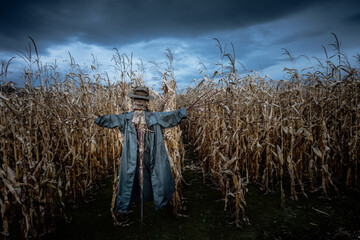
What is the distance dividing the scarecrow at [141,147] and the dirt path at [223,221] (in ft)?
1.84

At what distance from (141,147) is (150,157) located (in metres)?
0.22

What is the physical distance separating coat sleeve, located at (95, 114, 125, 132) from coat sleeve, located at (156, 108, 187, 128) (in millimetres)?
539

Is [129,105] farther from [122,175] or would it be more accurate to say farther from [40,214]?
[40,214]

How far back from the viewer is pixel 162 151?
108 inches

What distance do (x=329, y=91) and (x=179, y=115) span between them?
3484 millimetres

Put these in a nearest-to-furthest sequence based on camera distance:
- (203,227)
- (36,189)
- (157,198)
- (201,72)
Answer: (36,189) → (157,198) → (203,227) → (201,72)

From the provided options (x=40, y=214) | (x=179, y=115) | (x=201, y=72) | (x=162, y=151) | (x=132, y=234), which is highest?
(x=201, y=72)

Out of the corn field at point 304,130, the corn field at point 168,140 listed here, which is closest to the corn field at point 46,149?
the corn field at point 168,140

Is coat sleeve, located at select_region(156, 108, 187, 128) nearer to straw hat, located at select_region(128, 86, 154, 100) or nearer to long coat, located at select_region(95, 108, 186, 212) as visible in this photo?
long coat, located at select_region(95, 108, 186, 212)

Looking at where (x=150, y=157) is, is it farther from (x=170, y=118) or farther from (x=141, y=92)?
(x=141, y=92)

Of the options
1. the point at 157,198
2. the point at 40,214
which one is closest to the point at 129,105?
the point at 157,198

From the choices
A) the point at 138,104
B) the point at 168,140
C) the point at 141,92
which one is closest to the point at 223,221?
the point at 168,140

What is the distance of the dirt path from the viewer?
2.73 m

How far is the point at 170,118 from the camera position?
261cm
